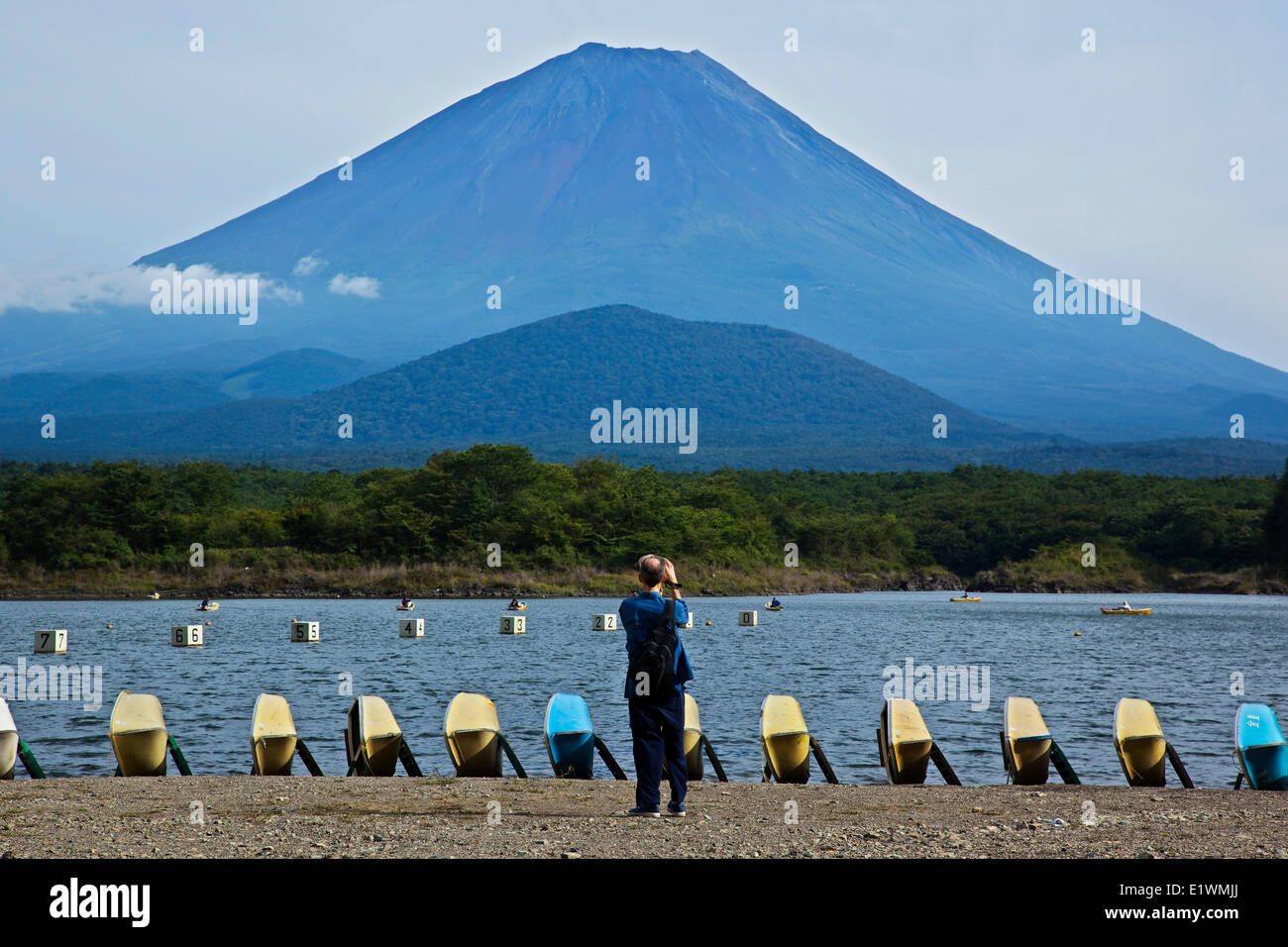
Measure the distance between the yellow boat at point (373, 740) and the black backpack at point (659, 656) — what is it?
618 cm

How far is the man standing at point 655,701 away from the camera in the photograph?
1249 cm

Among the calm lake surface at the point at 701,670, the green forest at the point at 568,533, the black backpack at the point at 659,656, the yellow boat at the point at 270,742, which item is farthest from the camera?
the green forest at the point at 568,533

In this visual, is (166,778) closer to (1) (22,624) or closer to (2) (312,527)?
(1) (22,624)

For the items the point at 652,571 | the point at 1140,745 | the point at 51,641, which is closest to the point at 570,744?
the point at 652,571

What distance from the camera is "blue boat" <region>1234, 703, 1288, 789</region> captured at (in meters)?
17.5

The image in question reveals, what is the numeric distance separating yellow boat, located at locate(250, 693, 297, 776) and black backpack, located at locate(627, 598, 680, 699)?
6.92m

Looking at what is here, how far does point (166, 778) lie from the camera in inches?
656

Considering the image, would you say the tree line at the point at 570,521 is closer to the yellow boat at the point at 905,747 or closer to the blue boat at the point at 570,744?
the blue boat at the point at 570,744

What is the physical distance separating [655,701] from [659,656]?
0.44 m

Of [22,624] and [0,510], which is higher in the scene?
[0,510]

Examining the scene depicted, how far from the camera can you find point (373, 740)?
17.8m

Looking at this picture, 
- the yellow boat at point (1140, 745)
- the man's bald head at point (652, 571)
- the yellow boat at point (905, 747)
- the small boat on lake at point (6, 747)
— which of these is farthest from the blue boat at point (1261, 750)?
the small boat on lake at point (6, 747)
